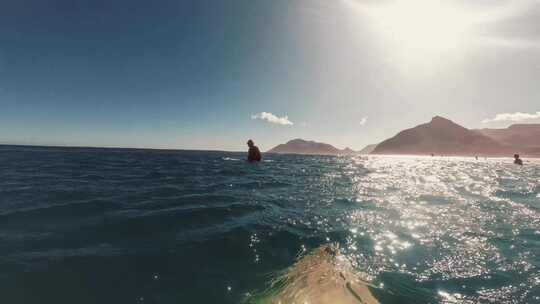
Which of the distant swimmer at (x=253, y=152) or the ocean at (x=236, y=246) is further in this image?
the distant swimmer at (x=253, y=152)

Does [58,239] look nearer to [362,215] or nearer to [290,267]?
[290,267]

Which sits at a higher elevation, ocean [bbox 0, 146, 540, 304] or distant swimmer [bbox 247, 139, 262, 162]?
distant swimmer [bbox 247, 139, 262, 162]

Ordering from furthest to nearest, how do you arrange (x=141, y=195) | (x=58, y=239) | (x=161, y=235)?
(x=141, y=195)
(x=161, y=235)
(x=58, y=239)

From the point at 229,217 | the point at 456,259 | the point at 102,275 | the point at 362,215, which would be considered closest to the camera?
the point at 102,275

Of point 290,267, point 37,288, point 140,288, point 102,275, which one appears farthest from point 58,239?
point 290,267

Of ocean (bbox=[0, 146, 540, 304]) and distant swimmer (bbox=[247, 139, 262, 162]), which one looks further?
distant swimmer (bbox=[247, 139, 262, 162])

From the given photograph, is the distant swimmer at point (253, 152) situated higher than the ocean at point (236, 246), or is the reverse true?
the distant swimmer at point (253, 152)

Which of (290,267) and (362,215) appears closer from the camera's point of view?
(290,267)

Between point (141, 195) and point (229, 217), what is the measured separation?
7.21 metres

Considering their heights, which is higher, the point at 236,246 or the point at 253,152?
the point at 253,152

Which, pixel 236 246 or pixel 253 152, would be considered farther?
pixel 253 152

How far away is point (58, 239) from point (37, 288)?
117 inches

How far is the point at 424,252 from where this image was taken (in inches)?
288

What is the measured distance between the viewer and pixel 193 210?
11109mm
